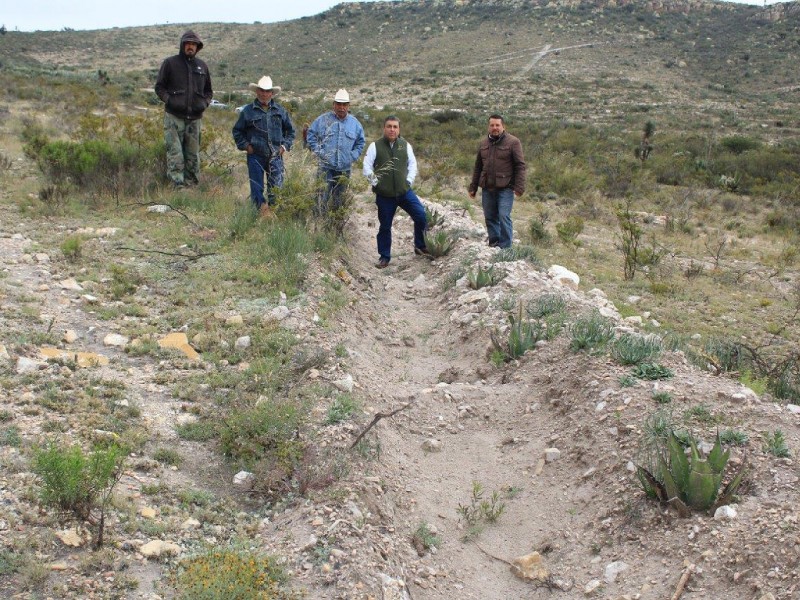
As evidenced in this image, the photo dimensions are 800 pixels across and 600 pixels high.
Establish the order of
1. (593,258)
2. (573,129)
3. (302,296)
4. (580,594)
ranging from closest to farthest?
(580,594), (302,296), (593,258), (573,129)

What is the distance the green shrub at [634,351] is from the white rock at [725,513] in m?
1.54

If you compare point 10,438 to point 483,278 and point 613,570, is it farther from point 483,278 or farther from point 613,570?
point 483,278

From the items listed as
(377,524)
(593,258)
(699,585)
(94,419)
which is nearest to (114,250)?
(94,419)

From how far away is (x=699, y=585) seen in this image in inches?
123

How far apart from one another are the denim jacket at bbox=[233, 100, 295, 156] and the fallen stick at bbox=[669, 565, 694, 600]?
6315 mm

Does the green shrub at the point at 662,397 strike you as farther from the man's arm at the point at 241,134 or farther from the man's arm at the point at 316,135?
the man's arm at the point at 241,134

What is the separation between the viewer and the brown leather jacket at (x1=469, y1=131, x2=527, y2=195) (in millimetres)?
8180

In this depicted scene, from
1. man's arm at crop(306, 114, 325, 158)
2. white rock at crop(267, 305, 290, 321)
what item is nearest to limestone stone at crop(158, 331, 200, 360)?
white rock at crop(267, 305, 290, 321)

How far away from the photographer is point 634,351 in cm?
487

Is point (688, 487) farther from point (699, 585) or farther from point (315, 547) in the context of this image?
point (315, 547)

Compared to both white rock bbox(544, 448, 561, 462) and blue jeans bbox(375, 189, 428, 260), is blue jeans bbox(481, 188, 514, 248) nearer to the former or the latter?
blue jeans bbox(375, 189, 428, 260)

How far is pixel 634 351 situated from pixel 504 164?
3.88 m

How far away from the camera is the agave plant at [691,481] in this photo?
3453 millimetres

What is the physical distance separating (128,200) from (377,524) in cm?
605
